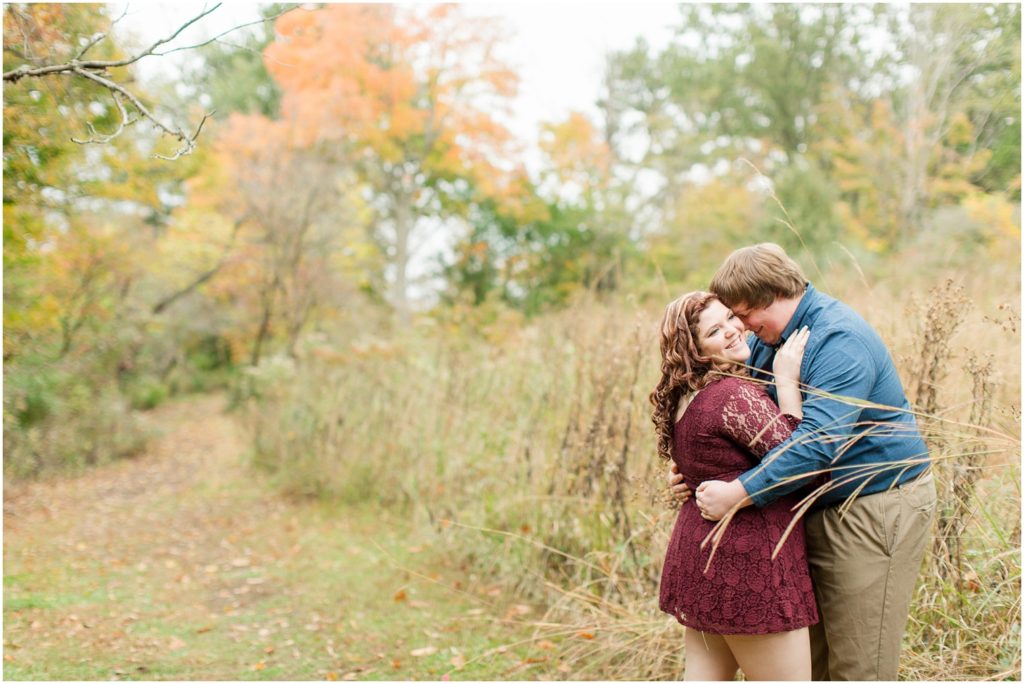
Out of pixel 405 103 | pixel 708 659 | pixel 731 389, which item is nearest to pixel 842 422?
pixel 731 389

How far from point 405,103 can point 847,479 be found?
14654 millimetres

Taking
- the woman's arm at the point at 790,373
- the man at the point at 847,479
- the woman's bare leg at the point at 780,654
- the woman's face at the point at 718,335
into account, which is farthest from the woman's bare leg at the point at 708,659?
the woman's face at the point at 718,335

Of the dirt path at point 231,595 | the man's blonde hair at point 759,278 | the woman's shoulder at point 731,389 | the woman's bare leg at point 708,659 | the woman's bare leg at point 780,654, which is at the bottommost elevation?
the dirt path at point 231,595

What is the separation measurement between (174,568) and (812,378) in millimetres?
5246

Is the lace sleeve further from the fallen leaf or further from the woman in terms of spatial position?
the fallen leaf

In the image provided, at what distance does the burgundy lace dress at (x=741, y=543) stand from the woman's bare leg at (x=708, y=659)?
0.61 feet

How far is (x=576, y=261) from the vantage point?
52.3 feet

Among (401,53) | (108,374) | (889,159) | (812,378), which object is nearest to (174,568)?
(812,378)

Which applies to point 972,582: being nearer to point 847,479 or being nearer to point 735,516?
point 847,479

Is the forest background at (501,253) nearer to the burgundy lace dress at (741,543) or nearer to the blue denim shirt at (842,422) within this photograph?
the blue denim shirt at (842,422)

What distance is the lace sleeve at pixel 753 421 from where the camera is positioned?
2133 millimetres

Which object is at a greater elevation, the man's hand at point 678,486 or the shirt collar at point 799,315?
the shirt collar at point 799,315

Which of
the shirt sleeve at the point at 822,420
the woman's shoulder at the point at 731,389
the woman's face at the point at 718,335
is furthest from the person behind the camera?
the woman's face at the point at 718,335

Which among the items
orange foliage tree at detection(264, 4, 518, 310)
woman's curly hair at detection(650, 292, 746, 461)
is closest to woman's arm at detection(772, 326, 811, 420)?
woman's curly hair at detection(650, 292, 746, 461)
